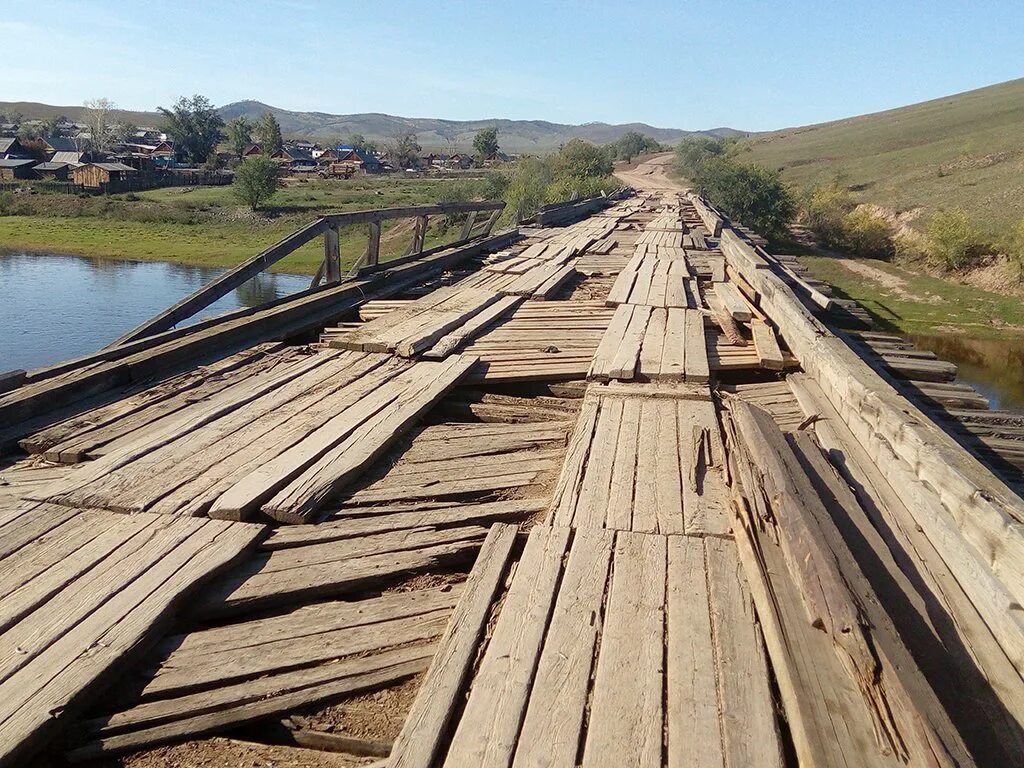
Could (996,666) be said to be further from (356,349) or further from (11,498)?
(356,349)

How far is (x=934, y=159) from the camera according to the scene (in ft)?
179

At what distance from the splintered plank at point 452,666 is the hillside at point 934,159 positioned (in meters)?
35.7

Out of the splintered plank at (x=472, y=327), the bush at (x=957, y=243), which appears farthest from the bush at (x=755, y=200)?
the splintered plank at (x=472, y=327)

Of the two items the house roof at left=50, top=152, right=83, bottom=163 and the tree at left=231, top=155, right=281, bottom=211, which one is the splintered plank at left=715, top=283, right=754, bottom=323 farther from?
the house roof at left=50, top=152, right=83, bottom=163

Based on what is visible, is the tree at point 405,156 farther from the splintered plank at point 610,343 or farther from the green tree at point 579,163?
the splintered plank at point 610,343

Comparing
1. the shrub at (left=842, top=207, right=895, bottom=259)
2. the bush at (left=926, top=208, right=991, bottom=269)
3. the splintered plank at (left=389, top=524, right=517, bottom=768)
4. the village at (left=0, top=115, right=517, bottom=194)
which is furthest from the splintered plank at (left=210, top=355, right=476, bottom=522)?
the village at (left=0, top=115, right=517, bottom=194)

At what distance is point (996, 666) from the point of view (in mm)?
2248

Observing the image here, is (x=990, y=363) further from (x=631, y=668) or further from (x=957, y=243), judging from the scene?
(x=631, y=668)

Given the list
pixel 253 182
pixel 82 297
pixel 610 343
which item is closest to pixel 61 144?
pixel 253 182

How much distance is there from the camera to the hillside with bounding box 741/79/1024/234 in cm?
3944

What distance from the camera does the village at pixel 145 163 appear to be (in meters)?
70.6

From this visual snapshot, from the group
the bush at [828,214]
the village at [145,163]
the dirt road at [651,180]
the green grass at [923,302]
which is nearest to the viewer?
the green grass at [923,302]

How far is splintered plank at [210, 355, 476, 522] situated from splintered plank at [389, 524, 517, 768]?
90 centimetres

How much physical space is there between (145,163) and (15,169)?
24.3 metres
